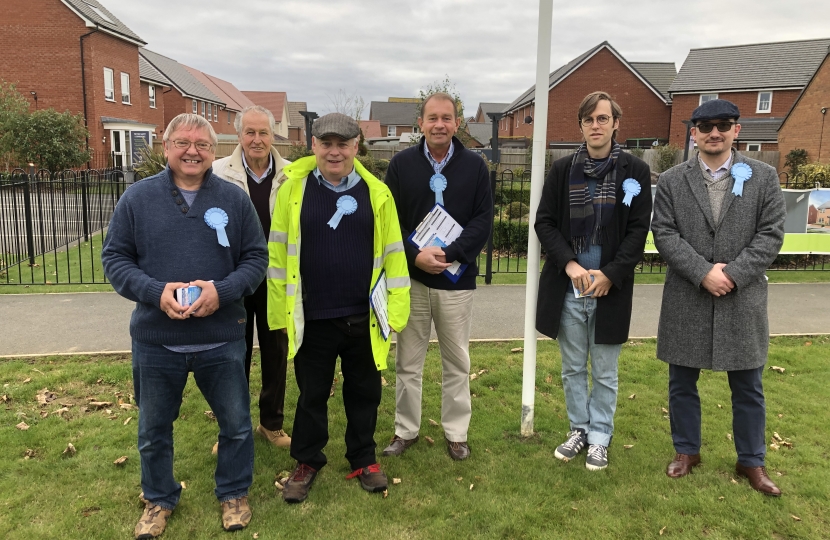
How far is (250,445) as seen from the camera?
3.18 m

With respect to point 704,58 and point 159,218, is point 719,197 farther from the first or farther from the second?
point 704,58

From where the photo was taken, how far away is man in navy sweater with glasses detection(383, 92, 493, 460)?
3520 mm

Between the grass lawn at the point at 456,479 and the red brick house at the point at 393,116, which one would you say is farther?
the red brick house at the point at 393,116

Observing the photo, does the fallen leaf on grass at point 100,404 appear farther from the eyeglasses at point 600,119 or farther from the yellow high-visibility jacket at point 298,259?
the eyeglasses at point 600,119

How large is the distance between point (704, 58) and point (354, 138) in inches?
1667

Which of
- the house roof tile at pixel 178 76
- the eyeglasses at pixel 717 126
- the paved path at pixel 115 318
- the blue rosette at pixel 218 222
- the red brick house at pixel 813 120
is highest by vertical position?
the house roof tile at pixel 178 76

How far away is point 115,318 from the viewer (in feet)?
21.5

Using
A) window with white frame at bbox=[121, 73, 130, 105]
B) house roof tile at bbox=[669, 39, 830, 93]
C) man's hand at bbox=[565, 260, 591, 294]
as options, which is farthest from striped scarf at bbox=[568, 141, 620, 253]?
house roof tile at bbox=[669, 39, 830, 93]

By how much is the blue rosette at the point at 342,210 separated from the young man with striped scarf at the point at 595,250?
125 centimetres

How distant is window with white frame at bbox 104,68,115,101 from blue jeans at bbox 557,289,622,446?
30.7 m

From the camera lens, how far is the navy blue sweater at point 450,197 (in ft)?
11.7

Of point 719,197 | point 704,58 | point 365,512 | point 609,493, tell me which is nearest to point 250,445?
point 365,512

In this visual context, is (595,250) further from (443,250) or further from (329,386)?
(329,386)

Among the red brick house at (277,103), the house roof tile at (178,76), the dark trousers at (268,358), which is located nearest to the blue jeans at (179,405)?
the dark trousers at (268,358)
